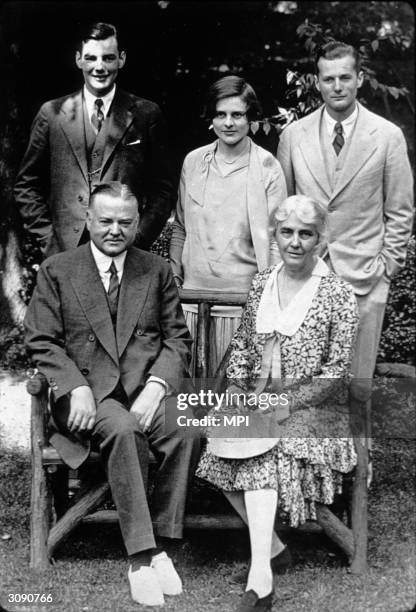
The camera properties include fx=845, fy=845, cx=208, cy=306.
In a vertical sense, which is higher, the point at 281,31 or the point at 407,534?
the point at 281,31

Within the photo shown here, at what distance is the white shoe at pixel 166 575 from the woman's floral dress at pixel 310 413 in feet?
1.18

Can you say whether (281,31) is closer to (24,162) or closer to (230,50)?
(230,50)

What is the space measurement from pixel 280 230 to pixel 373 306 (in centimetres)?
82

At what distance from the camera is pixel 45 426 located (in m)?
3.43

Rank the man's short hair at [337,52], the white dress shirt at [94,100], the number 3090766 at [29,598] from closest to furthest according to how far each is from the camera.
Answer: the number 3090766 at [29,598]
the man's short hair at [337,52]
the white dress shirt at [94,100]

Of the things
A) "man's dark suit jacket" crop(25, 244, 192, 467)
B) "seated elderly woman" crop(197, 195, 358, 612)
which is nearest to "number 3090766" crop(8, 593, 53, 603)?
"man's dark suit jacket" crop(25, 244, 192, 467)

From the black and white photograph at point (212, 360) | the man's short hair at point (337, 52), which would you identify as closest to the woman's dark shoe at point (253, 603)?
the black and white photograph at point (212, 360)

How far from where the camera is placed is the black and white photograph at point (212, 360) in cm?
323

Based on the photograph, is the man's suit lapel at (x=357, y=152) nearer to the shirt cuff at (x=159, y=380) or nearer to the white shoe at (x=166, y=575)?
the shirt cuff at (x=159, y=380)

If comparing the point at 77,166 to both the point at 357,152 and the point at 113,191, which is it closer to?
the point at 113,191

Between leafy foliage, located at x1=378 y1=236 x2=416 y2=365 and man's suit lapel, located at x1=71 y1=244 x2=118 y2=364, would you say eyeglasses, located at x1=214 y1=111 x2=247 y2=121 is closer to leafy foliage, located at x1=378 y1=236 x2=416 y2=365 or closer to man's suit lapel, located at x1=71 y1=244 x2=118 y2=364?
man's suit lapel, located at x1=71 y1=244 x2=118 y2=364

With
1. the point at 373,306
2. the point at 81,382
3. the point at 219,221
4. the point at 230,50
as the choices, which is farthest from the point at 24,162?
the point at 230,50

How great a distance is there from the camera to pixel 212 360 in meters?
4.11

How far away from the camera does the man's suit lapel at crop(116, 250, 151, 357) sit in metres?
3.43
